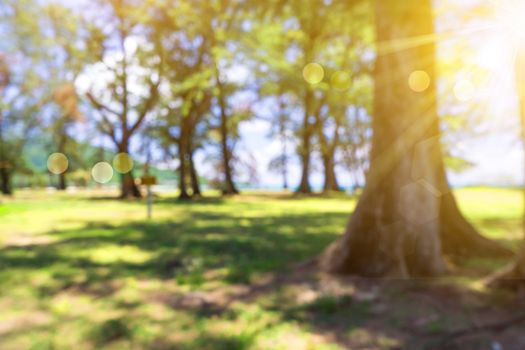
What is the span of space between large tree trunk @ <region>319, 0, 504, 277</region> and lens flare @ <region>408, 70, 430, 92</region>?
Result: 0.22 feet

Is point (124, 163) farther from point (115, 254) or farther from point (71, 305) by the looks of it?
point (71, 305)

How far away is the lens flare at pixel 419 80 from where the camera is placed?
580cm

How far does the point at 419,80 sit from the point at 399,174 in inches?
59.0

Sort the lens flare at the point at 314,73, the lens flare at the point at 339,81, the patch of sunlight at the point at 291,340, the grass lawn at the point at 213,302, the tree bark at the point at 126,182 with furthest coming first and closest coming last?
the tree bark at the point at 126,182
the lens flare at the point at 314,73
the lens flare at the point at 339,81
the grass lawn at the point at 213,302
the patch of sunlight at the point at 291,340

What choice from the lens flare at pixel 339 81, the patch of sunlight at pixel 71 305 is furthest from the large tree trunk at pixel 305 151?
the patch of sunlight at pixel 71 305

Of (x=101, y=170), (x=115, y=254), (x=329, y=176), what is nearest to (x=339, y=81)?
(x=115, y=254)

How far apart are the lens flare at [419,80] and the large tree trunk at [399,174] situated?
0.07 m

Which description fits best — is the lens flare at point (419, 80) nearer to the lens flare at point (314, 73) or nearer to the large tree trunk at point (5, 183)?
the lens flare at point (314, 73)

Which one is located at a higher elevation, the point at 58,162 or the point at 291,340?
the point at 58,162

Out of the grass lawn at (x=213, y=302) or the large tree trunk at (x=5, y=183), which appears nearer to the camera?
the grass lawn at (x=213, y=302)

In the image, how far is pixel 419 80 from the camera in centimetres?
584

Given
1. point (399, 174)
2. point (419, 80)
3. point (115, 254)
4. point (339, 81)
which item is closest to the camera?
point (399, 174)

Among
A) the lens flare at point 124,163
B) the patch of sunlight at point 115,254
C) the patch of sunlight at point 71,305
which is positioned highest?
the lens flare at point 124,163

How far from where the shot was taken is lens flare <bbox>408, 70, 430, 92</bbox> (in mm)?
5797
